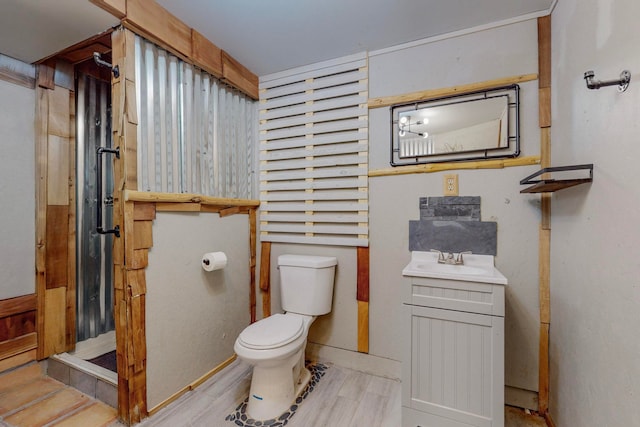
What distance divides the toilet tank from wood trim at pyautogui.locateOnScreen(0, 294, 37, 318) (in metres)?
1.68

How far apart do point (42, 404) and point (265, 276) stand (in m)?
1.48

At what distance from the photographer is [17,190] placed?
185 centimetres

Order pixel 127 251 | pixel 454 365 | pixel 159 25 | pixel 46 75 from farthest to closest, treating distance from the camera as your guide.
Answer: pixel 46 75 < pixel 159 25 < pixel 127 251 < pixel 454 365

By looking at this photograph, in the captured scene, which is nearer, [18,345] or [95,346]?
[18,345]

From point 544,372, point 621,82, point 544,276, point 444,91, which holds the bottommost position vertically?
point 544,372

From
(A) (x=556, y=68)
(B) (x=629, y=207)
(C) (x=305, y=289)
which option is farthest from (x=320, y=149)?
(B) (x=629, y=207)

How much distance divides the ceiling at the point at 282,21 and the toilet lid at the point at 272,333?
6.00ft

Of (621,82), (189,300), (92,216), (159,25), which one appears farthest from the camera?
(92,216)

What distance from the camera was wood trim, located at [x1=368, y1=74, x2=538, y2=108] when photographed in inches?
65.6

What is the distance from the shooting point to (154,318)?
1583 mm

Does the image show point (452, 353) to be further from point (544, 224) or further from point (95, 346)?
point (95, 346)

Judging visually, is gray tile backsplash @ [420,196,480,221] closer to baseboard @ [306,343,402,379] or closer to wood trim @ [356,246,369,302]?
wood trim @ [356,246,369,302]

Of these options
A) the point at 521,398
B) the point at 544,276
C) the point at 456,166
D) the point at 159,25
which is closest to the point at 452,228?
the point at 456,166

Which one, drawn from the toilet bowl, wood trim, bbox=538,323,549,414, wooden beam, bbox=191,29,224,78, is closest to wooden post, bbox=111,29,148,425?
wooden beam, bbox=191,29,224,78
